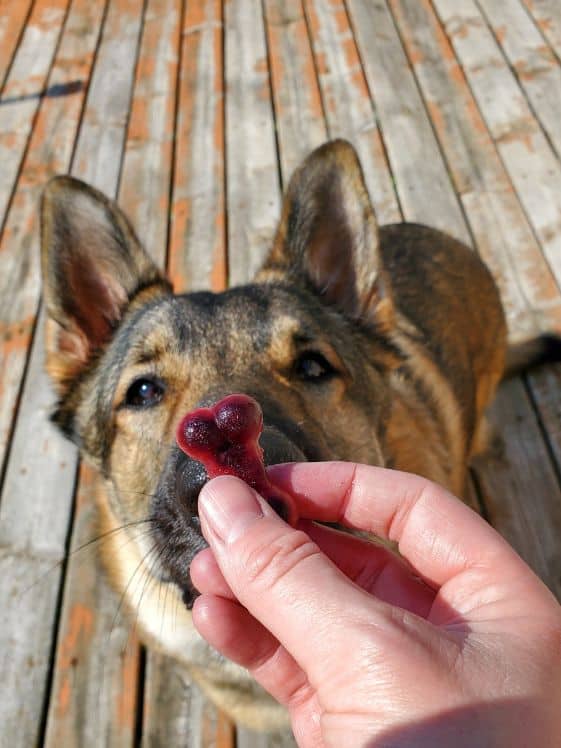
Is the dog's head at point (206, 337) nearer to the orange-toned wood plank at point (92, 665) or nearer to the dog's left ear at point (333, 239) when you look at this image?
the dog's left ear at point (333, 239)

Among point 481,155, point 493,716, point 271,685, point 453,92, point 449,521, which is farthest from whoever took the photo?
point 453,92

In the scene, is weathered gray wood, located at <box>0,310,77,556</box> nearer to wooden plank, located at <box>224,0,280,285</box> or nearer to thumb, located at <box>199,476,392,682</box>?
wooden plank, located at <box>224,0,280,285</box>

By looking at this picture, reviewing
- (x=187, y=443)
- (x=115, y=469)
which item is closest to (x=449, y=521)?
(x=187, y=443)

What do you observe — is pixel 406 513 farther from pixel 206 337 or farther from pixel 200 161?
pixel 200 161

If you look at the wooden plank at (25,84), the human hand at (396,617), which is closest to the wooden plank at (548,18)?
the wooden plank at (25,84)

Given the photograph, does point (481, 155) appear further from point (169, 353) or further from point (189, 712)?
point (189, 712)

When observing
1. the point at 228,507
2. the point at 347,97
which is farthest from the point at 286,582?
the point at 347,97
